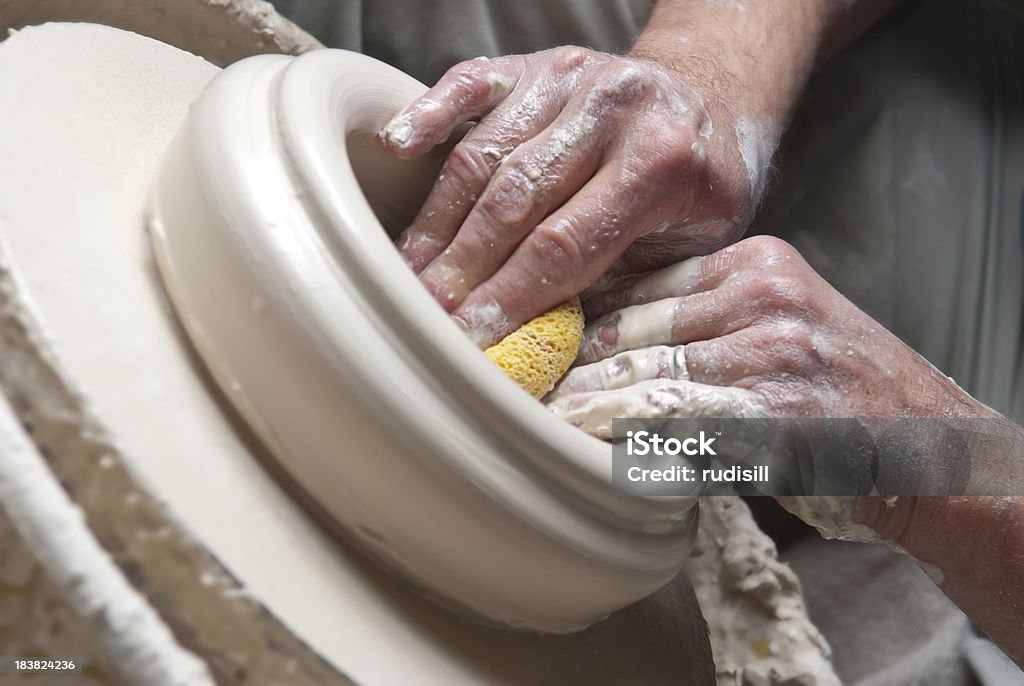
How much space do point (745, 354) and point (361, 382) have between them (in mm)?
317

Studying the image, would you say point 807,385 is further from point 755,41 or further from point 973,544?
→ point 755,41

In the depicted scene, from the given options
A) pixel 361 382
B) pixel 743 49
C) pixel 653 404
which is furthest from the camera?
pixel 743 49

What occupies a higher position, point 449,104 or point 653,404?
point 449,104

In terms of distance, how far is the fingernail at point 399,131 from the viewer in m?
0.63

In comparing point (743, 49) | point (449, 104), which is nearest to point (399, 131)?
Answer: point (449, 104)

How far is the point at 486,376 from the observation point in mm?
458

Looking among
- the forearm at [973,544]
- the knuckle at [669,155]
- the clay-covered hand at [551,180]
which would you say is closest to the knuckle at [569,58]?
the clay-covered hand at [551,180]

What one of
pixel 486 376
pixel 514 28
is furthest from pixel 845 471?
pixel 514 28

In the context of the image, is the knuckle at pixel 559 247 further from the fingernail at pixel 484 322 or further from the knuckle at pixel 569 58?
the knuckle at pixel 569 58

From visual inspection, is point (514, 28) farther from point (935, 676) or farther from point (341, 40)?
point (935, 676)

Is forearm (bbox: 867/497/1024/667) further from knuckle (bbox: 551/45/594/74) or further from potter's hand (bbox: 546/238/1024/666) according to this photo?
knuckle (bbox: 551/45/594/74)

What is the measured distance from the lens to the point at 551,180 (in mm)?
665

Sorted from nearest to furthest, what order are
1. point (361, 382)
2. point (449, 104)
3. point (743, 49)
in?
1. point (361, 382)
2. point (449, 104)
3. point (743, 49)

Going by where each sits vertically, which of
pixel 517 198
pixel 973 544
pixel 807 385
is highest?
pixel 517 198
